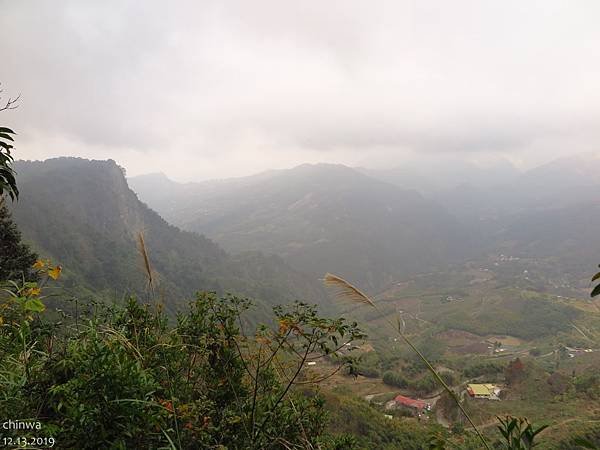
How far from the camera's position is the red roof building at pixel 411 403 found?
46844 millimetres

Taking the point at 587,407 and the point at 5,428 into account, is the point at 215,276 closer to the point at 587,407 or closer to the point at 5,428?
the point at 587,407

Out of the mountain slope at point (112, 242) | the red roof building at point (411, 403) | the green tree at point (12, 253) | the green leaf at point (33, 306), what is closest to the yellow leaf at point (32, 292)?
the green leaf at point (33, 306)

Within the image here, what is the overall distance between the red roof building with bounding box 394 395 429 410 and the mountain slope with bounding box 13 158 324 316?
3981 centimetres

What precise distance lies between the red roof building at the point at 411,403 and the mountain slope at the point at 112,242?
39.8 metres

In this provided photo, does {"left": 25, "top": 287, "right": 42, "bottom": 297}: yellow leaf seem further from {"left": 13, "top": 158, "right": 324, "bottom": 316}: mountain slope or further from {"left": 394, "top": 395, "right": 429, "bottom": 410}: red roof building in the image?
{"left": 13, "top": 158, "right": 324, "bottom": 316}: mountain slope

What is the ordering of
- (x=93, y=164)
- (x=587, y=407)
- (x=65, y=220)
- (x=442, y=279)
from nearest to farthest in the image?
(x=587, y=407) → (x=65, y=220) → (x=93, y=164) → (x=442, y=279)

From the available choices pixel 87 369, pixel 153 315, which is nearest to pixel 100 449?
pixel 87 369

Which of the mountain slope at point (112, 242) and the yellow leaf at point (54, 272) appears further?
the mountain slope at point (112, 242)

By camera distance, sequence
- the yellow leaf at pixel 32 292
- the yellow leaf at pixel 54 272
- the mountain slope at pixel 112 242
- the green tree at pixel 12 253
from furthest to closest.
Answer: the mountain slope at pixel 112 242, the green tree at pixel 12 253, the yellow leaf at pixel 54 272, the yellow leaf at pixel 32 292

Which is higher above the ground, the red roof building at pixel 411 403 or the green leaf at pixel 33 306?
the green leaf at pixel 33 306

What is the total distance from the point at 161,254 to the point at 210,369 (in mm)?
119631

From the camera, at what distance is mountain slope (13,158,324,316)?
75688mm

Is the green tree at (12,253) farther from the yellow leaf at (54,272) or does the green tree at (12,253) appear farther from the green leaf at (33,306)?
the green leaf at (33,306)

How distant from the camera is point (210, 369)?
420 cm
